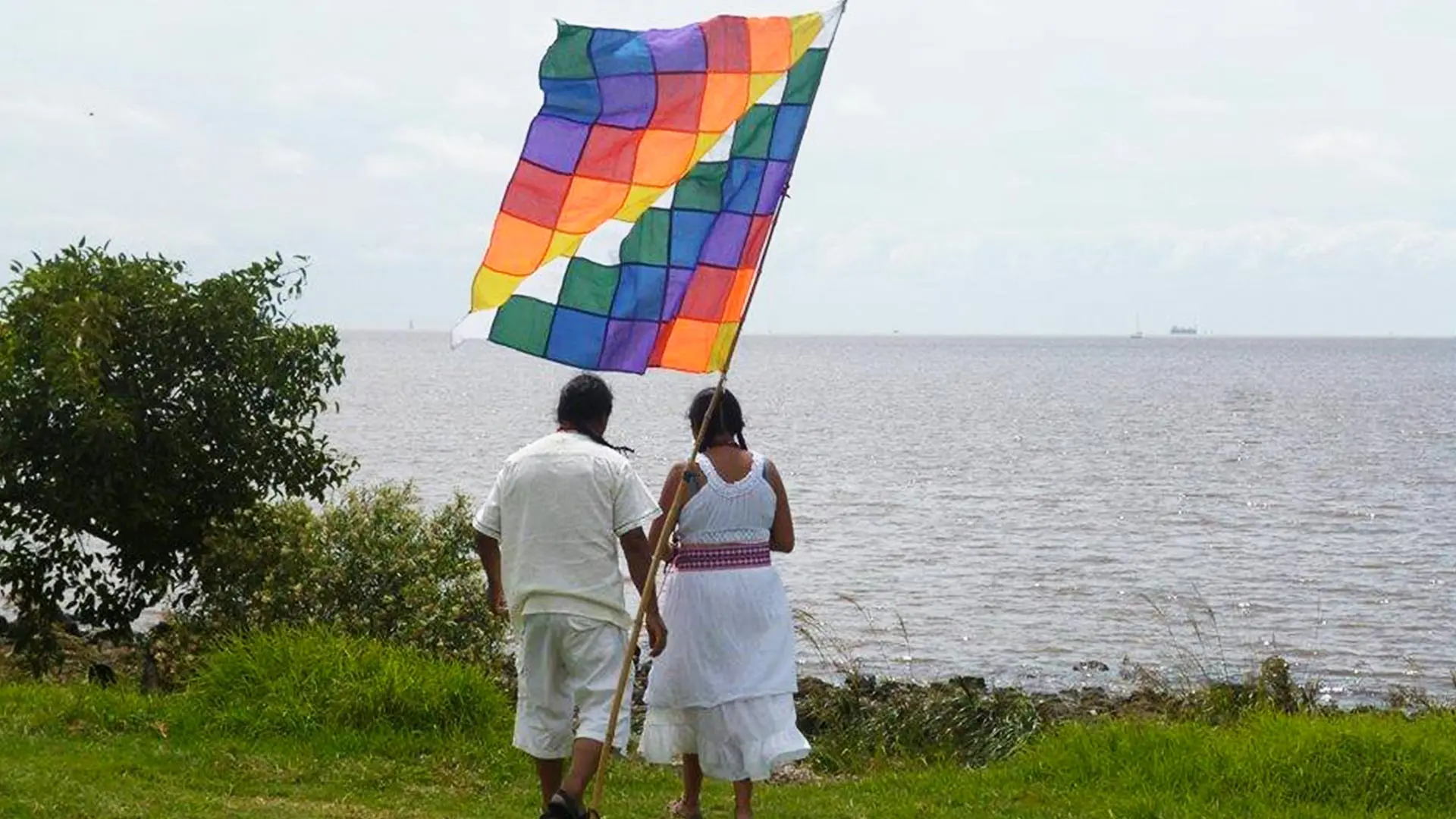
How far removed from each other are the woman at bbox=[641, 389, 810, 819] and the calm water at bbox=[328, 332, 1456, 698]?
909 mm

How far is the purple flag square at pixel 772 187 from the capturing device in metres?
8.29

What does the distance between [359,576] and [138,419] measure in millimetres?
2152

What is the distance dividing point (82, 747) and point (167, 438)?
3.90m

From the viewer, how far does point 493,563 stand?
27.1ft

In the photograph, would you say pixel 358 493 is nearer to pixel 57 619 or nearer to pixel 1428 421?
pixel 57 619

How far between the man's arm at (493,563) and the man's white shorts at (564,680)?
0.77 ft

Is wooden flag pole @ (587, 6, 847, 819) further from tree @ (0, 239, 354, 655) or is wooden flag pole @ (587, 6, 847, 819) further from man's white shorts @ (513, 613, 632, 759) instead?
tree @ (0, 239, 354, 655)

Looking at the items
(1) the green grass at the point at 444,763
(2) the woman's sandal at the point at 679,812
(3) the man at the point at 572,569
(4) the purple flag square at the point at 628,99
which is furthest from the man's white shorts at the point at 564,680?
(4) the purple flag square at the point at 628,99

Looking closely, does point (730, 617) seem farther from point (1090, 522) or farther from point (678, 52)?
point (1090, 522)

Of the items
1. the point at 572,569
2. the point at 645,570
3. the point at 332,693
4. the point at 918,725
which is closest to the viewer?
the point at 572,569

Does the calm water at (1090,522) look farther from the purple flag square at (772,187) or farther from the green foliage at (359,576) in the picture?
the green foliage at (359,576)

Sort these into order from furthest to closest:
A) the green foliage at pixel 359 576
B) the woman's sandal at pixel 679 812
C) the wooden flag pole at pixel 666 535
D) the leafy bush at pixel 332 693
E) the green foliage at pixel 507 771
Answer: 1. the green foliage at pixel 359 576
2. the leafy bush at pixel 332 693
3. the green foliage at pixel 507 771
4. the woman's sandal at pixel 679 812
5. the wooden flag pole at pixel 666 535

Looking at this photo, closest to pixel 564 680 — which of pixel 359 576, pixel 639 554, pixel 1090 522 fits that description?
pixel 639 554

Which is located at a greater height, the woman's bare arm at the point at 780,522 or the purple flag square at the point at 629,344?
the purple flag square at the point at 629,344
